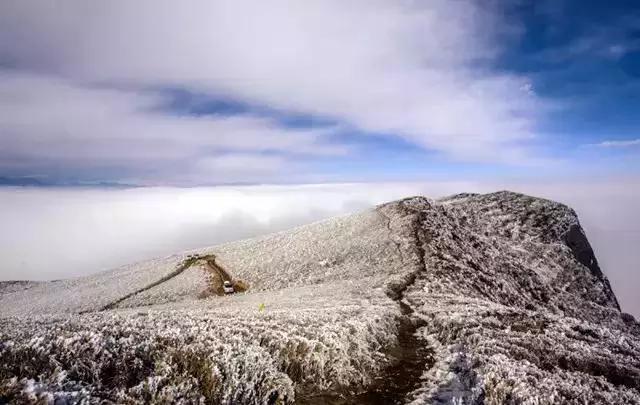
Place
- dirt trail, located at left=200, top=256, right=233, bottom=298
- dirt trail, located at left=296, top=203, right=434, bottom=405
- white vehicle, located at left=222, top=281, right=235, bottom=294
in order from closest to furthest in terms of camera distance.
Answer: dirt trail, located at left=296, top=203, right=434, bottom=405 < white vehicle, located at left=222, top=281, right=235, bottom=294 < dirt trail, located at left=200, top=256, right=233, bottom=298

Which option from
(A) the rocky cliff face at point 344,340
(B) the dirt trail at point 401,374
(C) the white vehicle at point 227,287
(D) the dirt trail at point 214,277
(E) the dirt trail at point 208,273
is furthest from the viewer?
(E) the dirt trail at point 208,273

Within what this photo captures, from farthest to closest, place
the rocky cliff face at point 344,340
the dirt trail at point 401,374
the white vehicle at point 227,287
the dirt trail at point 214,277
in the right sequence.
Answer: the dirt trail at point 214,277 < the white vehicle at point 227,287 < the dirt trail at point 401,374 < the rocky cliff face at point 344,340

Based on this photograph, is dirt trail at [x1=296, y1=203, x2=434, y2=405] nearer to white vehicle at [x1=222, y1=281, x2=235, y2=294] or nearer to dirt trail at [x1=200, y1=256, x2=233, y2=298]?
white vehicle at [x1=222, y1=281, x2=235, y2=294]

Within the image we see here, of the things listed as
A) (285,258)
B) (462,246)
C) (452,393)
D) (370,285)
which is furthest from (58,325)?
(462,246)

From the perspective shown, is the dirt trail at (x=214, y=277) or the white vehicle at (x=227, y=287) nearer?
the white vehicle at (x=227, y=287)

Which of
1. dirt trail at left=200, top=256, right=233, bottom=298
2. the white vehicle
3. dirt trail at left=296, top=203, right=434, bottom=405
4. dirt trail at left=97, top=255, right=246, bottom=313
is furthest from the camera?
dirt trail at left=97, top=255, right=246, bottom=313

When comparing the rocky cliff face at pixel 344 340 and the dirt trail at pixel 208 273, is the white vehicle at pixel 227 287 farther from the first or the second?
the rocky cliff face at pixel 344 340

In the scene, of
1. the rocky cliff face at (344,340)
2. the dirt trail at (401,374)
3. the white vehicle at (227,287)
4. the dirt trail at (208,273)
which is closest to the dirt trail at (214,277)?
the dirt trail at (208,273)

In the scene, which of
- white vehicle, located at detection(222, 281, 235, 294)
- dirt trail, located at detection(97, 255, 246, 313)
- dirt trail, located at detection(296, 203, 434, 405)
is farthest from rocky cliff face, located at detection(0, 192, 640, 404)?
white vehicle, located at detection(222, 281, 235, 294)

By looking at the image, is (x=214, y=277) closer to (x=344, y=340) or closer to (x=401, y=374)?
(x=344, y=340)

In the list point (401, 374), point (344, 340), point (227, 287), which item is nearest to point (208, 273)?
point (227, 287)
